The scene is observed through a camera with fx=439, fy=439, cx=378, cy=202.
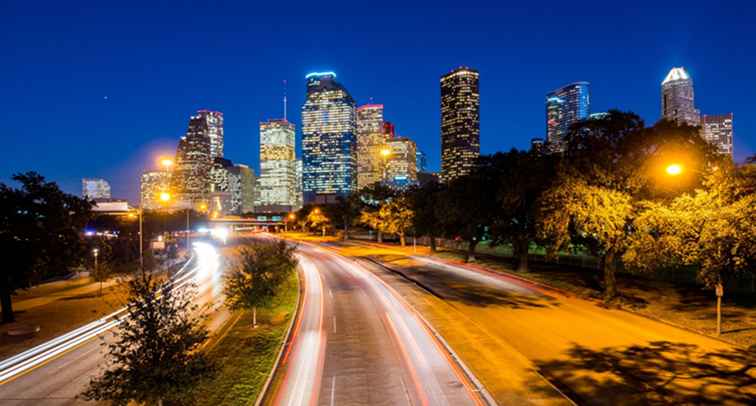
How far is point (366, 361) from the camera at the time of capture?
65.6 ft

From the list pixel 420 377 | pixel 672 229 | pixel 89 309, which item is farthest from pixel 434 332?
pixel 89 309

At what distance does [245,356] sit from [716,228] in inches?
924

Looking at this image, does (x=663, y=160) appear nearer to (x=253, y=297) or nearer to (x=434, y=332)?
(x=434, y=332)

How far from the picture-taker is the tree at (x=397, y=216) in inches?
3105

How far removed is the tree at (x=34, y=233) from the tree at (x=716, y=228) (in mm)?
38559

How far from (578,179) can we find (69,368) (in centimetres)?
3104

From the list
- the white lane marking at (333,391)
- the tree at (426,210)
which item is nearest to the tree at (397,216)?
the tree at (426,210)

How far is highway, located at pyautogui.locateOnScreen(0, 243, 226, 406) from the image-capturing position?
1716 centimetres

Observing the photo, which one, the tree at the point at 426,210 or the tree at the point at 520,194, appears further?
the tree at the point at 426,210

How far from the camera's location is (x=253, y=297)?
26.3 m

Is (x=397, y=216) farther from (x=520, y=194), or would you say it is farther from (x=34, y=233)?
(x=34, y=233)

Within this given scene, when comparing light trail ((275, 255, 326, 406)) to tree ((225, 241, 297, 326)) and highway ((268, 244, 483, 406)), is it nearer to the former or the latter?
highway ((268, 244, 483, 406))

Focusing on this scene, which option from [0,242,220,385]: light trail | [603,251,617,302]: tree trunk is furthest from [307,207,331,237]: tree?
[603,251,617,302]: tree trunk

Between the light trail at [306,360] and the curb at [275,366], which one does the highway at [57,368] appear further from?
the light trail at [306,360]
